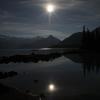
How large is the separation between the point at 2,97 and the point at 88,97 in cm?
1045

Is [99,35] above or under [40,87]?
above

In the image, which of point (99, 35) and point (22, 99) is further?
point (99, 35)

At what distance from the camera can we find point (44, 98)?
21922 millimetres

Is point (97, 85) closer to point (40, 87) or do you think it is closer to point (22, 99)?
point (40, 87)

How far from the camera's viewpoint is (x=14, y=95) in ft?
74.3

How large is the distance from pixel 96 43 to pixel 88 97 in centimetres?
10626

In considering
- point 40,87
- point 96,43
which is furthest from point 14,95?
point 96,43

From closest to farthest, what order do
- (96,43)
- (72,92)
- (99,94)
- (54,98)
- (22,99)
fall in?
(22,99), (54,98), (99,94), (72,92), (96,43)

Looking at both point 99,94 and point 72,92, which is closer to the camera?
Answer: point 99,94

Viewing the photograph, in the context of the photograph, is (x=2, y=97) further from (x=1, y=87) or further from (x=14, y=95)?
(x=1, y=87)

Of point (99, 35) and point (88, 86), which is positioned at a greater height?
point (99, 35)

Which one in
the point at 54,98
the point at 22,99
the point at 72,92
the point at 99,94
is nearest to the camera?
the point at 22,99

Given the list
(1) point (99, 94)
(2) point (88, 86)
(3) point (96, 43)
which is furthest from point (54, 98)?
(3) point (96, 43)

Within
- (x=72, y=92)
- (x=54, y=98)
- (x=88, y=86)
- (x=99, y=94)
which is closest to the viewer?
(x=54, y=98)
